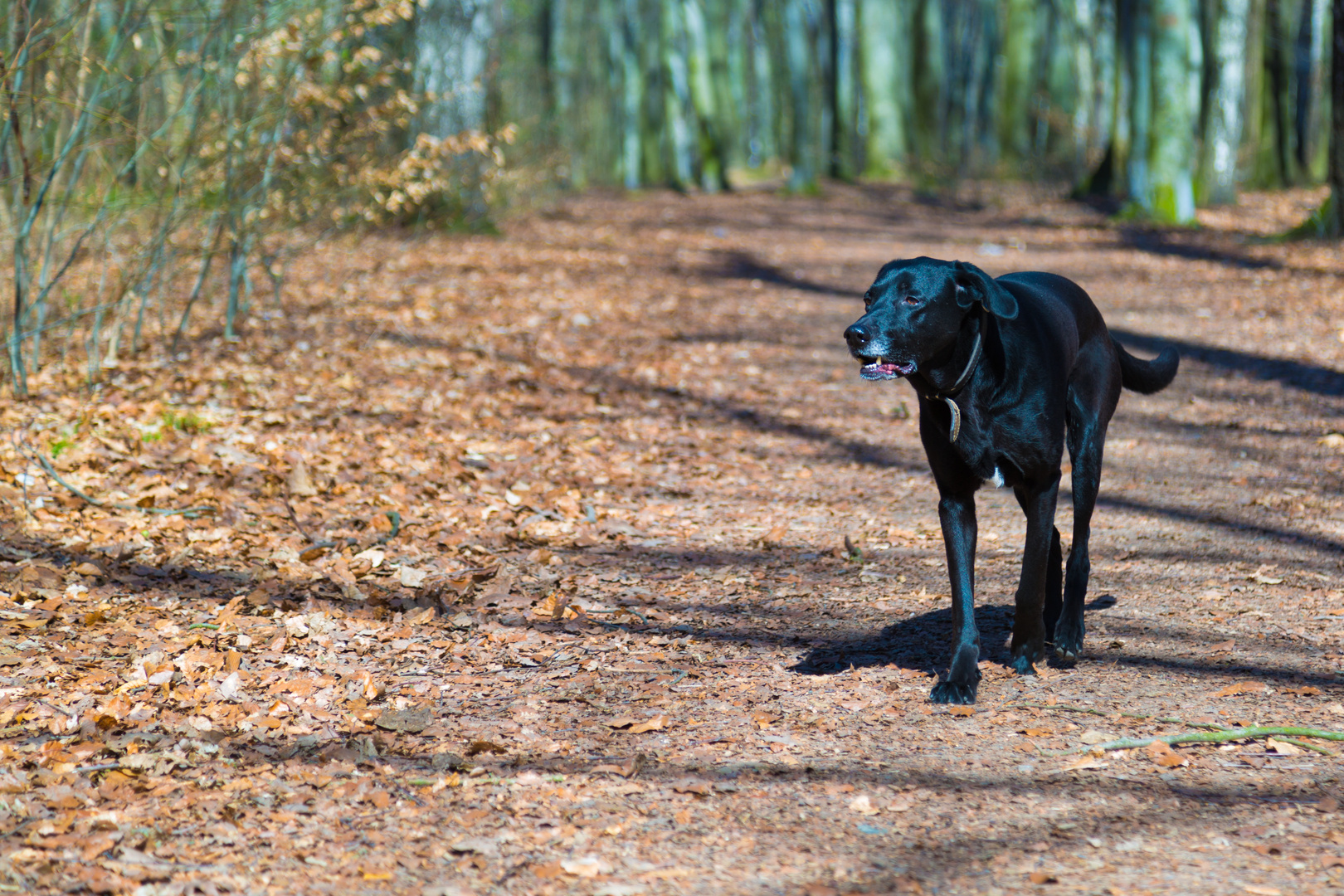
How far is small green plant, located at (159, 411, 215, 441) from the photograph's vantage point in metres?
7.17

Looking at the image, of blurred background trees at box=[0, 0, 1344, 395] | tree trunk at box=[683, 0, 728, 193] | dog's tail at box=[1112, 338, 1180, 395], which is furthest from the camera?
tree trunk at box=[683, 0, 728, 193]

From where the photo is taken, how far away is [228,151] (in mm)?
8430

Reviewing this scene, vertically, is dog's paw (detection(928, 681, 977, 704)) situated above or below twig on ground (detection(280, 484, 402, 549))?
below

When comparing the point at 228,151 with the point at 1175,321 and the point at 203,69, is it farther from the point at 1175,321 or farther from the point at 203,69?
the point at 1175,321

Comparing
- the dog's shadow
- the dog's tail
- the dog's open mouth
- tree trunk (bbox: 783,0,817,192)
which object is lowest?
the dog's shadow

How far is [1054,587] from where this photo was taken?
4523 millimetres

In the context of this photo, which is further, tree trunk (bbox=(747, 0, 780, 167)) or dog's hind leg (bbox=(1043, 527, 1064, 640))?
tree trunk (bbox=(747, 0, 780, 167))

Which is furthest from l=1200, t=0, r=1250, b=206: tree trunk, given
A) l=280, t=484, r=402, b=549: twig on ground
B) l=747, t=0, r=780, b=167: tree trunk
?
l=747, t=0, r=780, b=167: tree trunk

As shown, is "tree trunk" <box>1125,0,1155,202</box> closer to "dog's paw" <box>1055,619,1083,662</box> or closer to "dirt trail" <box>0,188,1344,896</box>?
"dirt trail" <box>0,188,1344,896</box>

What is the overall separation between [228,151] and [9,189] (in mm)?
1567

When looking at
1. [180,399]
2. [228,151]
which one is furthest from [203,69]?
[180,399]

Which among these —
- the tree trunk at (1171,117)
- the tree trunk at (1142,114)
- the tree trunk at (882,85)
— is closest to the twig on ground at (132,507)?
the tree trunk at (1171,117)

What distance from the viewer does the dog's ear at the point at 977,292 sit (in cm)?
381

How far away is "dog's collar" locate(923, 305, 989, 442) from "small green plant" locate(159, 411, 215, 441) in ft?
16.4
